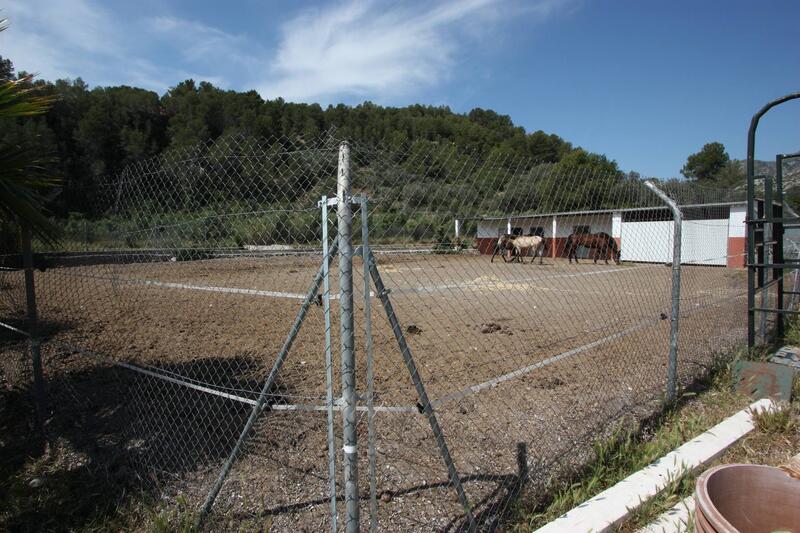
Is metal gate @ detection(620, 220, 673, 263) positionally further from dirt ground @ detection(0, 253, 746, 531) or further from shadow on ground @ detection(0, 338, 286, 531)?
shadow on ground @ detection(0, 338, 286, 531)

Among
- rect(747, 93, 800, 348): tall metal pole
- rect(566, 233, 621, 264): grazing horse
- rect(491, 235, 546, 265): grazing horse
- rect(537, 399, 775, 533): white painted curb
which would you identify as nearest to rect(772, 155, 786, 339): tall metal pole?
rect(747, 93, 800, 348): tall metal pole

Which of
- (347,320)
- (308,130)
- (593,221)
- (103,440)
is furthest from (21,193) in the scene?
(593,221)

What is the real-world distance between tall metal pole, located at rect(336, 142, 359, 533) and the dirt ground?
0.26 m

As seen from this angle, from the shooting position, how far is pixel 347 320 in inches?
56.9

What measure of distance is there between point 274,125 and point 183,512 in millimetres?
4151

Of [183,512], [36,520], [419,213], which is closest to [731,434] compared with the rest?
[419,213]

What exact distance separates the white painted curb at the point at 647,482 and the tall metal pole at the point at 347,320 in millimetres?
998

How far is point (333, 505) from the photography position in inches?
63.1

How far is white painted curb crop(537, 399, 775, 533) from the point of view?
6.65 feet

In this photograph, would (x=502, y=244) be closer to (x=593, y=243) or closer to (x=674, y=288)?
(x=674, y=288)

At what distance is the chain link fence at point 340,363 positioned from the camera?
1758 millimetres

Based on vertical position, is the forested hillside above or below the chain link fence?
above

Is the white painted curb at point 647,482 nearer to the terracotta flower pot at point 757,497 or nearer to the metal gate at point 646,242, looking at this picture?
the terracotta flower pot at point 757,497

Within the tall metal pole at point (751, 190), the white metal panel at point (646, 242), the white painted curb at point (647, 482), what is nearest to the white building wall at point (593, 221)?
the tall metal pole at point (751, 190)
